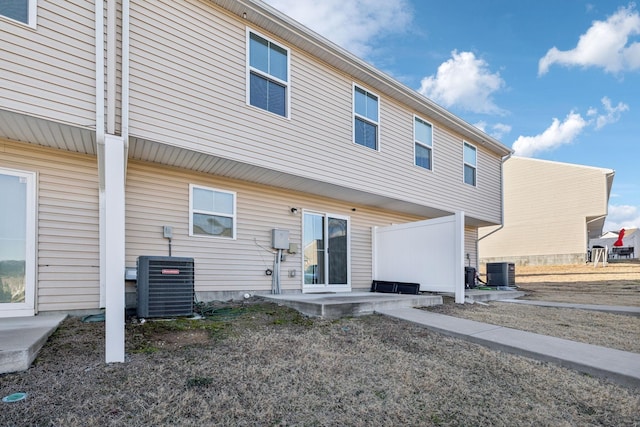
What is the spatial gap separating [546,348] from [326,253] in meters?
4.73

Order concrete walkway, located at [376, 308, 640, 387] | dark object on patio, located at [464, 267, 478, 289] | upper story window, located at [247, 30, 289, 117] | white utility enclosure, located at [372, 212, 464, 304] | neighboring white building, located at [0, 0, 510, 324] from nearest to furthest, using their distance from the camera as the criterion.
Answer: concrete walkway, located at [376, 308, 640, 387] → neighboring white building, located at [0, 0, 510, 324] → upper story window, located at [247, 30, 289, 117] → white utility enclosure, located at [372, 212, 464, 304] → dark object on patio, located at [464, 267, 478, 289]

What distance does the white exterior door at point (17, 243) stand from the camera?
462 cm

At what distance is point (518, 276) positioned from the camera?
16.5 meters

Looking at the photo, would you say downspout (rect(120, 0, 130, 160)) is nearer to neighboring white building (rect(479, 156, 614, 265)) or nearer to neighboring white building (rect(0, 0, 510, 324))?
neighboring white building (rect(0, 0, 510, 324))

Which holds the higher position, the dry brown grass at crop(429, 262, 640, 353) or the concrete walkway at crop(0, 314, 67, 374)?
the concrete walkway at crop(0, 314, 67, 374)

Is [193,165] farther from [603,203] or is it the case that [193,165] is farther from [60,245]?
[603,203]

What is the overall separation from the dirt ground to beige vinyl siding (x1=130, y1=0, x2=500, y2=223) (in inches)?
107

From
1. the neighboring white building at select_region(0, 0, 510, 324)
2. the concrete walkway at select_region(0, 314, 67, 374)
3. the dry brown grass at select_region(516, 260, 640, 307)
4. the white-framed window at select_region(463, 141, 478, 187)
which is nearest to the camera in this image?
the concrete walkway at select_region(0, 314, 67, 374)

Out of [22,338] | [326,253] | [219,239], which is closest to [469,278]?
[326,253]

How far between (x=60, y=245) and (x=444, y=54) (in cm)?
1284

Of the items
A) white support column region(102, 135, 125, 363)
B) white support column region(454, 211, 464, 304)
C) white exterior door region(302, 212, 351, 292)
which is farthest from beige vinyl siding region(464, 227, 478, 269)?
white support column region(102, 135, 125, 363)

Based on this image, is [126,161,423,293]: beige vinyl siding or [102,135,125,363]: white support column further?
[126,161,423,293]: beige vinyl siding

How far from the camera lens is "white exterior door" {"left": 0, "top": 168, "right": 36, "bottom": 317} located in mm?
4617

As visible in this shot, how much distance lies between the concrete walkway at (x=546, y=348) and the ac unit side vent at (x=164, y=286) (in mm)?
3176
